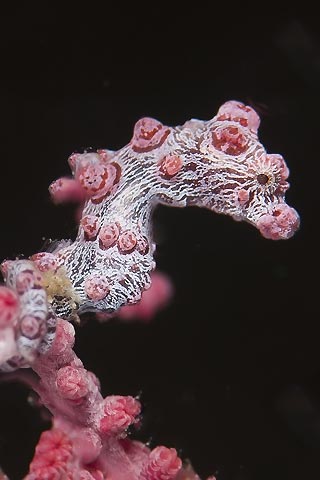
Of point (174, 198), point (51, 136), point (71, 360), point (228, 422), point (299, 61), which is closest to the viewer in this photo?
point (71, 360)

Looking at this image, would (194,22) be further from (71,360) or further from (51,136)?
(71,360)

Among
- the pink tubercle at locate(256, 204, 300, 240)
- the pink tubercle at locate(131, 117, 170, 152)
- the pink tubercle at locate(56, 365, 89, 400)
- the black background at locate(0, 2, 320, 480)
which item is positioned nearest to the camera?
the pink tubercle at locate(56, 365, 89, 400)

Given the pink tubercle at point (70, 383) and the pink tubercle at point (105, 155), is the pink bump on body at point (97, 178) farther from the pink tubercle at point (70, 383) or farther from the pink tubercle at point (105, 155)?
the pink tubercle at point (70, 383)

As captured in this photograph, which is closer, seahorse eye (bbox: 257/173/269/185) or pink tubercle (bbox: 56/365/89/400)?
pink tubercle (bbox: 56/365/89/400)

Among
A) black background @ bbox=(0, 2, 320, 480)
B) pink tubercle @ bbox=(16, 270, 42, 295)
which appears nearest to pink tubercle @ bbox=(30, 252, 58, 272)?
pink tubercle @ bbox=(16, 270, 42, 295)

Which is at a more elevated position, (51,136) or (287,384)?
(51,136)

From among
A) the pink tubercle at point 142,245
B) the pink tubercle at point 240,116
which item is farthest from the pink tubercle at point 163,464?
the pink tubercle at point 240,116

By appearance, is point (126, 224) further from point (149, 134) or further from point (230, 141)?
point (230, 141)

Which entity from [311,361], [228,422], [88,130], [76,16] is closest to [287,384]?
[311,361]

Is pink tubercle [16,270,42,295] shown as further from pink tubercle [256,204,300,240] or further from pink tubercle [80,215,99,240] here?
pink tubercle [256,204,300,240]
